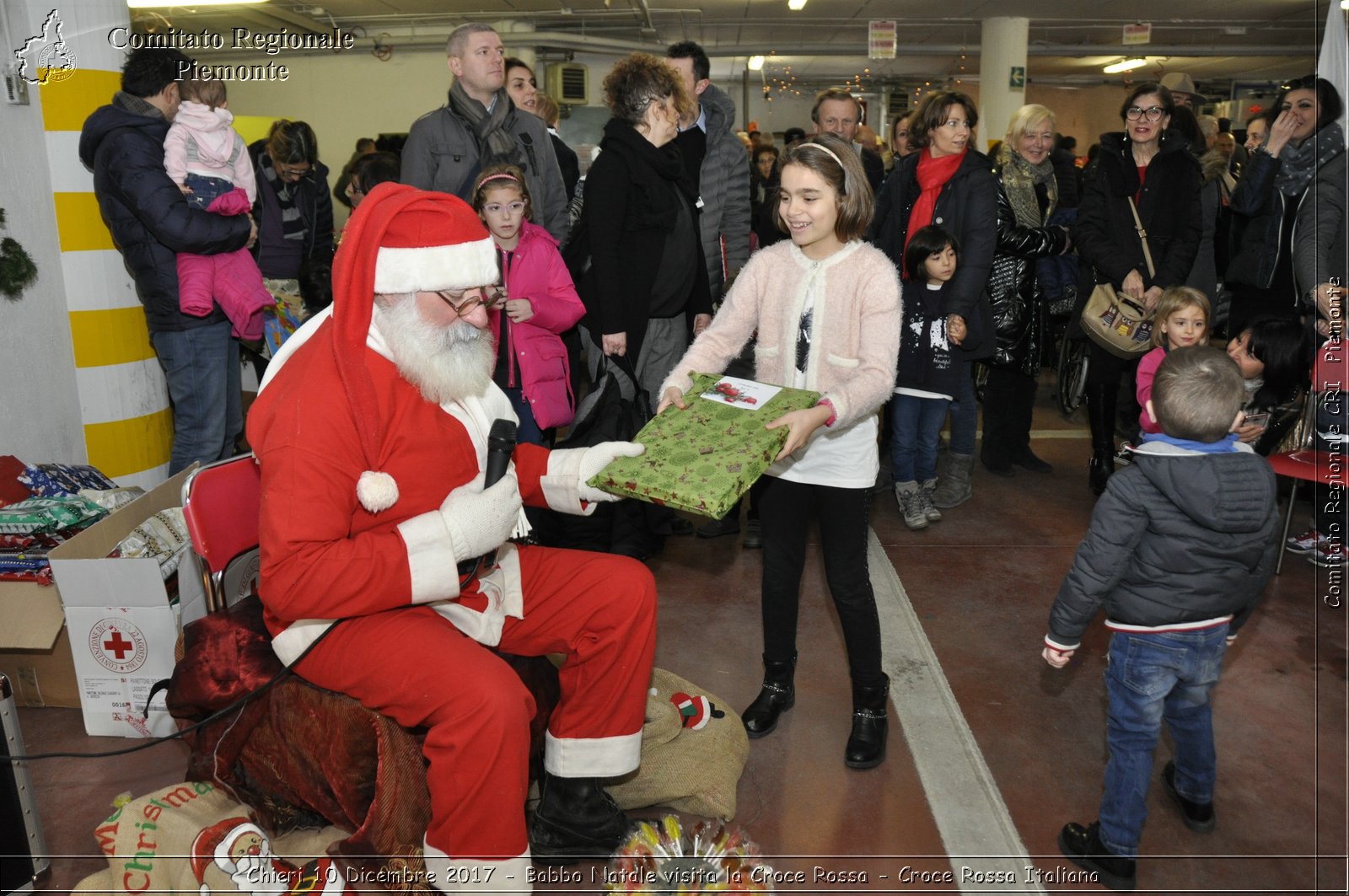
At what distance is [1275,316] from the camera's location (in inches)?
161

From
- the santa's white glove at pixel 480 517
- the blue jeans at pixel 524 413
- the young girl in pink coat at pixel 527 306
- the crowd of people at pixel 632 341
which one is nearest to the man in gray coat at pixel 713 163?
the crowd of people at pixel 632 341

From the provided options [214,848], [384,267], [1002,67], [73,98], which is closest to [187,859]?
[214,848]

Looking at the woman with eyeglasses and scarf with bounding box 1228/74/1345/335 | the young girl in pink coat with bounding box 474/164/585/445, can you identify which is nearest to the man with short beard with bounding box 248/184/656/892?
the young girl in pink coat with bounding box 474/164/585/445

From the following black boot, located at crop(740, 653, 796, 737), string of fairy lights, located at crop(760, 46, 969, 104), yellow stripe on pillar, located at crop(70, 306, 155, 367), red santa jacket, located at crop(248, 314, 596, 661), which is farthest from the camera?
string of fairy lights, located at crop(760, 46, 969, 104)

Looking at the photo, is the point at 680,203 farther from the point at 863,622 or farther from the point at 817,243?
the point at 863,622

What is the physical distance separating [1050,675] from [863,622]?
965mm

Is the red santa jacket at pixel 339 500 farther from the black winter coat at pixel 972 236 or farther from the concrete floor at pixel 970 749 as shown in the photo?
the black winter coat at pixel 972 236

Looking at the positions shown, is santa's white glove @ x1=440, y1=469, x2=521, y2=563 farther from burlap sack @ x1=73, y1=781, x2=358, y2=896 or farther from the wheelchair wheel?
the wheelchair wheel

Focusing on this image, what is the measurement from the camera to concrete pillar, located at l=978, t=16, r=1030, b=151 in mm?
13641

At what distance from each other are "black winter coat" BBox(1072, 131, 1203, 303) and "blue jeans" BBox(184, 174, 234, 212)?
4010 millimetres

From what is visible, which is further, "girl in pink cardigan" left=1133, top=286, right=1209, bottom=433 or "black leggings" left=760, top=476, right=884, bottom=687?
"girl in pink cardigan" left=1133, top=286, right=1209, bottom=433

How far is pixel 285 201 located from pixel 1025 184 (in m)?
3.90

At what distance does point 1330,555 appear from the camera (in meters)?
4.17

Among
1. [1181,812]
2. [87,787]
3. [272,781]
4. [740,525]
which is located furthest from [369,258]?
[740,525]
